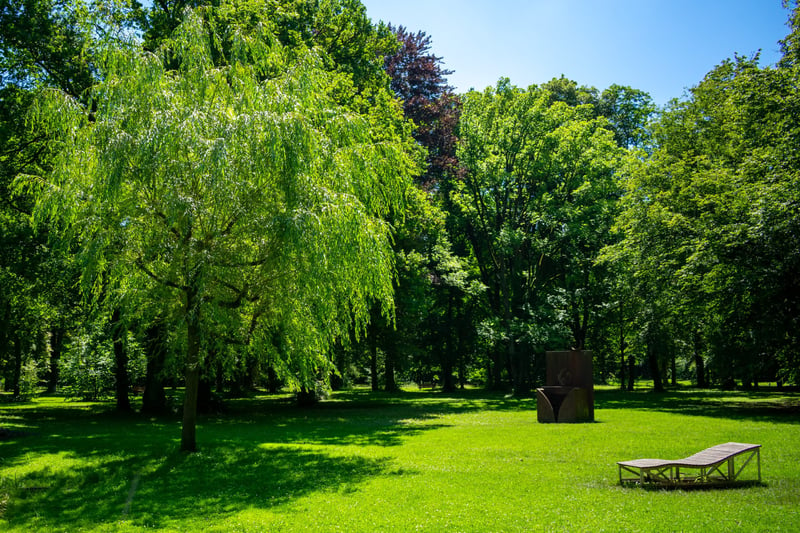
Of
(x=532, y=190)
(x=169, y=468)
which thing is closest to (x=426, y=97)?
(x=532, y=190)

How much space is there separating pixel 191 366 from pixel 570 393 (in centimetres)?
1343

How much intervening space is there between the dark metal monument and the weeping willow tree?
1032 cm

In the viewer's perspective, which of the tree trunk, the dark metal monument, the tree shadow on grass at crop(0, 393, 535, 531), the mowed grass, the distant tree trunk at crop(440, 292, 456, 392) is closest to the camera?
the mowed grass

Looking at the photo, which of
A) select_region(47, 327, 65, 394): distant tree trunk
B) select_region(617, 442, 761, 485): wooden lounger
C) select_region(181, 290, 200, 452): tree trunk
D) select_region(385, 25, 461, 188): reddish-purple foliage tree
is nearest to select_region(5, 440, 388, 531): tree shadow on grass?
select_region(181, 290, 200, 452): tree trunk

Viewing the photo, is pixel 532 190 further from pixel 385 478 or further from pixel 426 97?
pixel 385 478

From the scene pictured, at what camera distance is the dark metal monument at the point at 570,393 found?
2008 cm

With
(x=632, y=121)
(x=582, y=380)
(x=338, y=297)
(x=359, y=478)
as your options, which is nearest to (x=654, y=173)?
(x=582, y=380)

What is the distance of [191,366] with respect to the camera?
12.3 metres

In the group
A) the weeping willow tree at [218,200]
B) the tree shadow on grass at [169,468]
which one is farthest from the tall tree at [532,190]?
the weeping willow tree at [218,200]

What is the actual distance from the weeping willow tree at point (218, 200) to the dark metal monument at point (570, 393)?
33.9 ft

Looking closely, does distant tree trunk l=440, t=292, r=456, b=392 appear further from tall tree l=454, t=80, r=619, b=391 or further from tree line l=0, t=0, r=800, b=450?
tall tree l=454, t=80, r=619, b=391

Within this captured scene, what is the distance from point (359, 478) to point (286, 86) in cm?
838

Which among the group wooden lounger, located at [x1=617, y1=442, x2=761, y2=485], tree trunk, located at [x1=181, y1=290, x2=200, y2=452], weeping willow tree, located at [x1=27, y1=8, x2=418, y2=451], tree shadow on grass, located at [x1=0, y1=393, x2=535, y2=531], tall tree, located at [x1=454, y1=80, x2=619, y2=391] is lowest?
tree shadow on grass, located at [x1=0, y1=393, x2=535, y2=531]

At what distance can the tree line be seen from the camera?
11.2m
